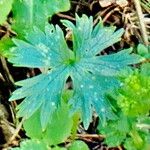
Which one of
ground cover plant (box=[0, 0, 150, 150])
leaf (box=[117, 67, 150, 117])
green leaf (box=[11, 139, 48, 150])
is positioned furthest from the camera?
green leaf (box=[11, 139, 48, 150])

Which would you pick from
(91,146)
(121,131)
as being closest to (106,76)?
(121,131)

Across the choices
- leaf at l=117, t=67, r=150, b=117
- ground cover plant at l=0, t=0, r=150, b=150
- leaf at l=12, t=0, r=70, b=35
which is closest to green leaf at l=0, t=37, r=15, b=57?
leaf at l=12, t=0, r=70, b=35

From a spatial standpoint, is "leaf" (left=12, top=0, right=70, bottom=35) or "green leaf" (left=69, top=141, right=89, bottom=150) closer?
"green leaf" (left=69, top=141, right=89, bottom=150)

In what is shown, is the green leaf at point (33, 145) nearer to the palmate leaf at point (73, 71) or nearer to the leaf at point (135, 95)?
the palmate leaf at point (73, 71)

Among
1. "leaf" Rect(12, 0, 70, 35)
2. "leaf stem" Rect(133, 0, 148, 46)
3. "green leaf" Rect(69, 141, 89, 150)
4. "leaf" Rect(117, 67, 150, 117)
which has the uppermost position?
"leaf" Rect(12, 0, 70, 35)

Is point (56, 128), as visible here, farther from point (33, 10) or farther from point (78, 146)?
point (33, 10)

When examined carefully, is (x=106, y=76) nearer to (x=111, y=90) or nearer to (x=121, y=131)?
(x=111, y=90)

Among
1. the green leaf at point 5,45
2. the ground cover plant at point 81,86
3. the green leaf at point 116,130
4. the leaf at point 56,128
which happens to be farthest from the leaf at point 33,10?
the green leaf at point 116,130

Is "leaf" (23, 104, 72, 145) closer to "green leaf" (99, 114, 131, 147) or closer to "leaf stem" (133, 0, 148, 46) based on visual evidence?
"green leaf" (99, 114, 131, 147)
